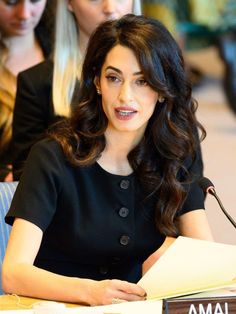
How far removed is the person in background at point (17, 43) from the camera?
12.1 ft

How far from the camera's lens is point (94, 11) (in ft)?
11.0

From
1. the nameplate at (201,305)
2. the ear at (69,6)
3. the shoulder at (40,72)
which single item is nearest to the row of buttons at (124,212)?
the nameplate at (201,305)

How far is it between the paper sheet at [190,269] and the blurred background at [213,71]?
183 centimetres

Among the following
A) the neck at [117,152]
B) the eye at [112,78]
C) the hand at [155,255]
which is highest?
the eye at [112,78]

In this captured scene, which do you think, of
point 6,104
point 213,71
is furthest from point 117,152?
point 213,71

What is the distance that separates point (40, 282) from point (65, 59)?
1.22m

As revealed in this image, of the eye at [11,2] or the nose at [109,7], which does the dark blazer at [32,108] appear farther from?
the eye at [11,2]

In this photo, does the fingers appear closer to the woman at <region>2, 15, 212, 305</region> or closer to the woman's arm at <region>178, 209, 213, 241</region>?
the woman at <region>2, 15, 212, 305</region>

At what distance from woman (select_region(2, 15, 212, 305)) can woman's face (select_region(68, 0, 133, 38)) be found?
672 mm

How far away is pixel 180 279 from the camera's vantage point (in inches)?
85.9

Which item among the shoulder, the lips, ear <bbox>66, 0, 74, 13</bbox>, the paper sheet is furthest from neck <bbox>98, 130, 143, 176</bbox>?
ear <bbox>66, 0, 74, 13</bbox>

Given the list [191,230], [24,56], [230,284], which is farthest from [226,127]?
[230,284]

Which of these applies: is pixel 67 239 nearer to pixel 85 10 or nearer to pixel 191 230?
pixel 191 230

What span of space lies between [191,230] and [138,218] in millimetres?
163
